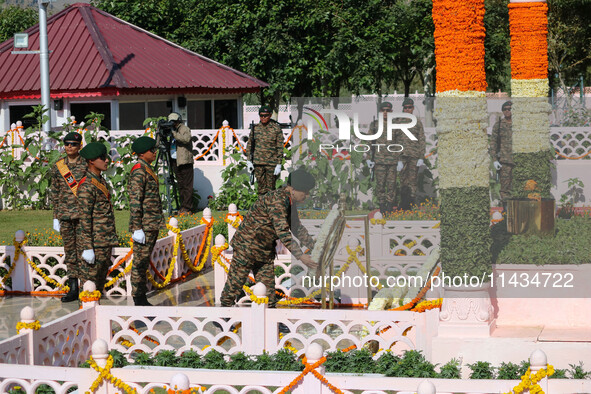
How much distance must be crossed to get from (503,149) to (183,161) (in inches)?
232

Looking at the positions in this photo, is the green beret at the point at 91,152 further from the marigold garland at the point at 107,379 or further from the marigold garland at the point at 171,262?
the marigold garland at the point at 107,379

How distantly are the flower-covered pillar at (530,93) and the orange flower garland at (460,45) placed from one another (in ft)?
10.9

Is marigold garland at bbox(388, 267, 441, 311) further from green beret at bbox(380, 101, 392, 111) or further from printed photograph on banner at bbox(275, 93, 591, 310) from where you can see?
green beret at bbox(380, 101, 392, 111)

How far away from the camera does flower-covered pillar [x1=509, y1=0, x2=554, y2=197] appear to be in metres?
10.7

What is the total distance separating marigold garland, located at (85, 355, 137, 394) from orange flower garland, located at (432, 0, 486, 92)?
12.2ft

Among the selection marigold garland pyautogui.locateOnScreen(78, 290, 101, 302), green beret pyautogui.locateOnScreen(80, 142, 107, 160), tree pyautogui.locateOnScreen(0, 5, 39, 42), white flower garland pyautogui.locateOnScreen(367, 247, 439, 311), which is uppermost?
tree pyautogui.locateOnScreen(0, 5, 39, 42)

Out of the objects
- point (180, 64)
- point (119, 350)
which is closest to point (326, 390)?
point (119, 350)

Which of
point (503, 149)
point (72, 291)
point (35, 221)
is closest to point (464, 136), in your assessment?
point (72, 291)

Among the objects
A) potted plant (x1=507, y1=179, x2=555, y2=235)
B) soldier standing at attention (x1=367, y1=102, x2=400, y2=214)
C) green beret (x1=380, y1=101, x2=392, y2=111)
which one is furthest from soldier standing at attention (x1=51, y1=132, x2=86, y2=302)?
soldier standing at attention (x1=367, y1=102, x2=400, y2=214)

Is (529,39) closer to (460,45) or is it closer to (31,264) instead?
(460,45)

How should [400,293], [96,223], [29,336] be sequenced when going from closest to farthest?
[29,336]
[400,293]
[96,223]

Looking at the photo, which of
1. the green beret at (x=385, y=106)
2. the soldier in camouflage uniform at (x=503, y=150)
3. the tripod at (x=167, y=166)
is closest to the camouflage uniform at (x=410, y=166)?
the soldier in camouflage uniform at (x=503, y=150)

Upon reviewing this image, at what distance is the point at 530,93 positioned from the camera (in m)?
11.0

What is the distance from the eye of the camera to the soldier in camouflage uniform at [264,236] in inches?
321
